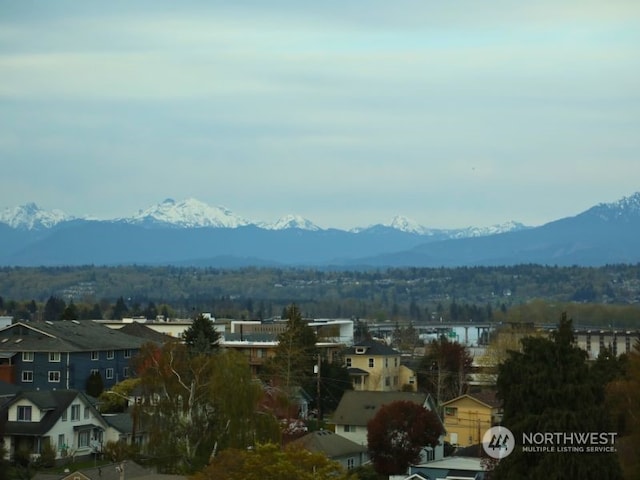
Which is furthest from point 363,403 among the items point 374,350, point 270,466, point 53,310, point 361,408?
point 53,310

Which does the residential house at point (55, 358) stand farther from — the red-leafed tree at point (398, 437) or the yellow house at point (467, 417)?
the red-leafed tree at point (398, 437)

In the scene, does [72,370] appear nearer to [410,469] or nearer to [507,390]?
[410,469]

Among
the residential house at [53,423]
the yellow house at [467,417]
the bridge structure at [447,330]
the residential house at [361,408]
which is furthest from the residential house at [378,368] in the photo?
the bridge structure at [447,330]

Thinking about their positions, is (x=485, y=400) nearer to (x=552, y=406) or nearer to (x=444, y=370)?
(x=444, y=370)

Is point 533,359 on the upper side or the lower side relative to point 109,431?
upper

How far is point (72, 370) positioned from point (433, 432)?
2121cm

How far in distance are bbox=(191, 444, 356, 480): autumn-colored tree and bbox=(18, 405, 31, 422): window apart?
16.6 meters

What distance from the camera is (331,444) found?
163ft

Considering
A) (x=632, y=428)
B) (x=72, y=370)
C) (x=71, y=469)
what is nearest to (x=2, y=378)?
(x=72, y=370)

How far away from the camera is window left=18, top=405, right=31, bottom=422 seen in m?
50.3

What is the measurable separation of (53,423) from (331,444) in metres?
10.2

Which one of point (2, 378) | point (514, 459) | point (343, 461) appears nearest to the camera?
point (514, 459)

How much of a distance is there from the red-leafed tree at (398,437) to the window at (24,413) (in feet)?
41.3

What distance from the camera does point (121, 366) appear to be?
6688 cm
